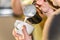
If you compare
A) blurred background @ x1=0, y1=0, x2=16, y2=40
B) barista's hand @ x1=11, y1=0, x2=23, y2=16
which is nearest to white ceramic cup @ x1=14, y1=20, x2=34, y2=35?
barista's hand @ x1=11, y1=0, x2=23, y2=16

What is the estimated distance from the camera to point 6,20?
1166mm

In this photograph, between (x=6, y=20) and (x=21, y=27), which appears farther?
(x=6, y=20)

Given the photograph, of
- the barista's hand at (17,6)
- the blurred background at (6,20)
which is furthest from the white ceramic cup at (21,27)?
the blurred background at (6,20)

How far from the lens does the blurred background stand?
114 cm

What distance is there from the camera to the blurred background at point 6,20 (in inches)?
45.1

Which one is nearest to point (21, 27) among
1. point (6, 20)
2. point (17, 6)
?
point (17, 6)

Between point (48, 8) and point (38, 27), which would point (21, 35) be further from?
point (48, 8)

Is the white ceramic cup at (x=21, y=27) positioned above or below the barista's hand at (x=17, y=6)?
below

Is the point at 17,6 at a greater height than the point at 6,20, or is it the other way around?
the point at 17,6

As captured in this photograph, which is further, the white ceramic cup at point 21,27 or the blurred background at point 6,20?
the blurred background at point 6,20

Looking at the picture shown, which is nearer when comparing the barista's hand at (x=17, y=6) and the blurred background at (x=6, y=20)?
the barista's hand at (x=17, y=6)

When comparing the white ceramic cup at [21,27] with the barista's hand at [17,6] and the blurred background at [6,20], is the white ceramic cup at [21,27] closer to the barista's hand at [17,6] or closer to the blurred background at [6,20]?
the barista's hand at [17,6]

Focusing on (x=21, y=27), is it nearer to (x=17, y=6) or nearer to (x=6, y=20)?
(x=17, y=6)

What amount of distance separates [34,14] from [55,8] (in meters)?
0.14
